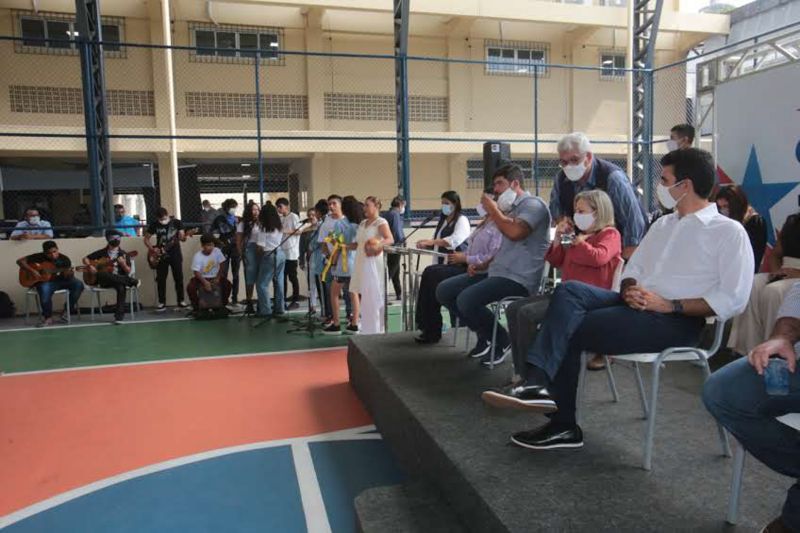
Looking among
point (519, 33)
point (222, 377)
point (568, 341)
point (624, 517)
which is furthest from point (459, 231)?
point (519, 33)

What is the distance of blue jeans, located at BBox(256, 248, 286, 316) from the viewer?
750cm

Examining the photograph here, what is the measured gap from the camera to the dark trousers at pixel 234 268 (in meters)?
7.91

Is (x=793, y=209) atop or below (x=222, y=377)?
atop

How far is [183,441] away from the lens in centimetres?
347

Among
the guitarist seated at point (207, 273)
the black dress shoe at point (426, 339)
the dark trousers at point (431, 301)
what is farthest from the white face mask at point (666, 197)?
the guitarist seated at point (207, 273)

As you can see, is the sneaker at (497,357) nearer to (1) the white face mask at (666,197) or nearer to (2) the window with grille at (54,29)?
(1) the white face mask at (666,197)

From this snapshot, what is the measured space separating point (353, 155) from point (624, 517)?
14.1m

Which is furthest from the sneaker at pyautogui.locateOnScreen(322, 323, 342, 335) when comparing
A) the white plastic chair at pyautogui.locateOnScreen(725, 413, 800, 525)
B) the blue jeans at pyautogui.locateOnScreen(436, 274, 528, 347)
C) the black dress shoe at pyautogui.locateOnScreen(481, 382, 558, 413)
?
the white plastic chair at pyautogui.locateOnScreen(725, 413, 800, 525)

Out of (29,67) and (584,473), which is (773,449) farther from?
(29,67)

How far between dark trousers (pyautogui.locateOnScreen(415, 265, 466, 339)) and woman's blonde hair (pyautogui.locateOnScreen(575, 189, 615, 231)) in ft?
4.37

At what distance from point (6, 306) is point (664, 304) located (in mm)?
7802

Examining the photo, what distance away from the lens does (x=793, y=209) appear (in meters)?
5.08

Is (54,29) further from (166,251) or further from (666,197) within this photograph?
(666,197)

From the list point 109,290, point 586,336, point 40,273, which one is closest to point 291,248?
point 109,290
